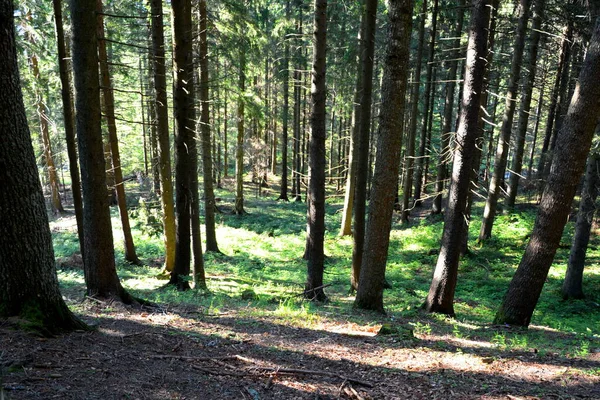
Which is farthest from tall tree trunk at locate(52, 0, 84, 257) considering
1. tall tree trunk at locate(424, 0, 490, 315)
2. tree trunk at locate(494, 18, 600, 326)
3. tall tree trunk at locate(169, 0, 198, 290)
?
tree trunk at locate(494, 18, 600, 326)

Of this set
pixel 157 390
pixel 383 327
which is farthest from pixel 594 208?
pixel 157 390

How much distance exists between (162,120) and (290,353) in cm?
778

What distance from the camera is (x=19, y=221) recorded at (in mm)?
4020

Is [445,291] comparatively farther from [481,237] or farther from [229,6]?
[229,6]

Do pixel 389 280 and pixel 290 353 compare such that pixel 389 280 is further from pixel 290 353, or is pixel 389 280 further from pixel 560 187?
pixel 290 353

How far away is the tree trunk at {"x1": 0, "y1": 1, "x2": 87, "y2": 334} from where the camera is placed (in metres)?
3.80

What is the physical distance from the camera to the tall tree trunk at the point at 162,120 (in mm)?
9819

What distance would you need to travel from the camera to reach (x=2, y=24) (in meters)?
3.69

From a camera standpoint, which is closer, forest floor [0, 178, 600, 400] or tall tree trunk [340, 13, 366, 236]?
forest floor [0, 178, 600, 400]

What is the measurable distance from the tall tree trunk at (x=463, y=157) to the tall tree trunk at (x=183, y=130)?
6.11 metres

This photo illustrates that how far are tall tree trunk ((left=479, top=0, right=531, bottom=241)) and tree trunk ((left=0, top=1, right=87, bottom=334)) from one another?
1310 centimetres

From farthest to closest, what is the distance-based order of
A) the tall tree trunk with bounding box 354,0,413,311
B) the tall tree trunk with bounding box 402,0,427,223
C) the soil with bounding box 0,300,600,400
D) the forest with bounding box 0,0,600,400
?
1. the tall tree trunk with bounding box 402,0,427,223
2. the tall tree trunk with bounding box 354,0,413,311
3. the forest with bounding box 0,0,600,400
4. the soil with bounding box 0,300,600,400

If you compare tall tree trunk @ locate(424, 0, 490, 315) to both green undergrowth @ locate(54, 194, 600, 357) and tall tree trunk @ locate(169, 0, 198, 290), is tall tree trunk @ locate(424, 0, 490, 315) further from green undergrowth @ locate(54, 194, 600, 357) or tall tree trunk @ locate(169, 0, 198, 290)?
tall tree trunk @ locate(169, 0, 198, 290)

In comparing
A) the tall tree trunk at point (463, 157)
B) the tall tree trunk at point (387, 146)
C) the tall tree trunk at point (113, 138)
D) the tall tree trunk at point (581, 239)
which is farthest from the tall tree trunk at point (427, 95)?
the tall tree trunk at point (113, 138)
